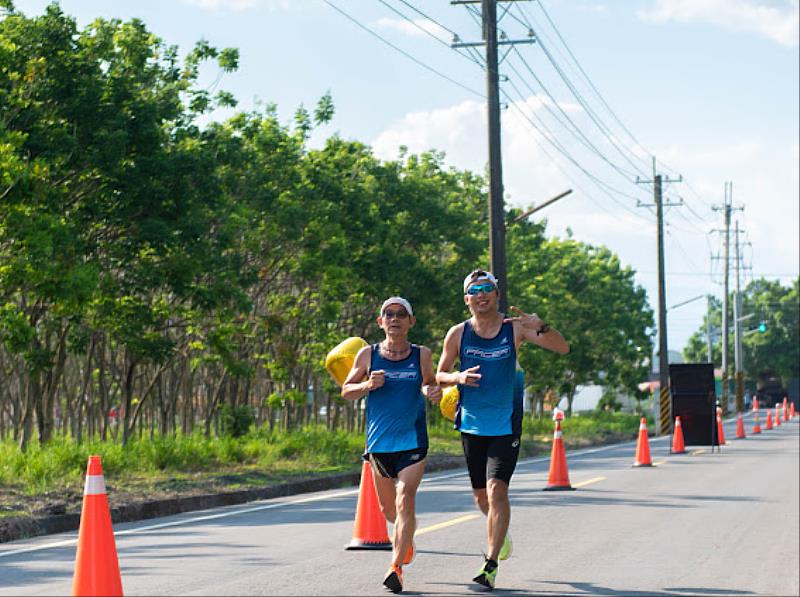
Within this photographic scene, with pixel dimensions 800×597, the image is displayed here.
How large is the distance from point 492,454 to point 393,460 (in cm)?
70

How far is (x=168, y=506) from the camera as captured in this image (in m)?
17.0

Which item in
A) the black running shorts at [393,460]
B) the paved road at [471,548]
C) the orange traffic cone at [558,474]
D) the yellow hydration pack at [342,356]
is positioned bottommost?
the paved road at [471,548]

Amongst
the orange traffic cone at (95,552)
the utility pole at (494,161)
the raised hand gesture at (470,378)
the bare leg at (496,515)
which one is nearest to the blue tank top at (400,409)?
the raised hand gesture at (470,378)

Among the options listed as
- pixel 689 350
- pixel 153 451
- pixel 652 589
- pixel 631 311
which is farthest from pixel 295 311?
pixel 689 350

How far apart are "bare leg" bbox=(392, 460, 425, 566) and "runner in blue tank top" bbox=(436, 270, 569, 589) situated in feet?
1.38

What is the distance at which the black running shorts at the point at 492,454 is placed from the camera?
963cm

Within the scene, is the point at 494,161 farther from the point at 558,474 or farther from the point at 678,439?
the point at 558,474

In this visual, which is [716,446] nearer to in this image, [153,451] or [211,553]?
[153,451]

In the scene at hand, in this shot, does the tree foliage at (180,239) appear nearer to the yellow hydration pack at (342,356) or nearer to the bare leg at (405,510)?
the yellow hydration pack at (342,356)

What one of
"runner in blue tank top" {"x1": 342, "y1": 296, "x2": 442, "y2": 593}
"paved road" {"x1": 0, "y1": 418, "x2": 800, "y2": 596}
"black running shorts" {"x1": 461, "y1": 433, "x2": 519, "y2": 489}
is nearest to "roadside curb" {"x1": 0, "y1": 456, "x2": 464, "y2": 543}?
"paved road" {"x1": 0, "y1": 418, "x2": 800, "y2": 596}

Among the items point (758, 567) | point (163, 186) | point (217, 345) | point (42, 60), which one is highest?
point (42, 60)

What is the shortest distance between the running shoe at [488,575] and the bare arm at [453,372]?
49.0 inches

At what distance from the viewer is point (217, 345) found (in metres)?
24.4

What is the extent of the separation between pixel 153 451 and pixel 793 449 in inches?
757
